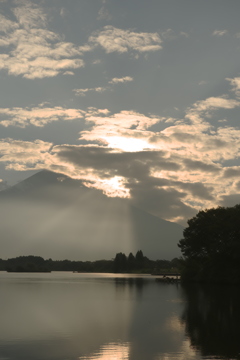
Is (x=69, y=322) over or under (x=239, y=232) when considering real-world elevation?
under

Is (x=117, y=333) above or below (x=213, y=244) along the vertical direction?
below

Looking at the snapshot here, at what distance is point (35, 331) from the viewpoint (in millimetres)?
25234

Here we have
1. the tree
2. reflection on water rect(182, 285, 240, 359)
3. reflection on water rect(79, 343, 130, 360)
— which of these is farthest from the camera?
the tree

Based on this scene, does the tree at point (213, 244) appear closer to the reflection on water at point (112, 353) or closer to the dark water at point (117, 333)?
the dark water at point (117, 333)

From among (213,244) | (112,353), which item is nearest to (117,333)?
(112,353)

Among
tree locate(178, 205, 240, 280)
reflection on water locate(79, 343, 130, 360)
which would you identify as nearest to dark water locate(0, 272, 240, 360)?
reflection on water locate(79, 343, 130, 360)

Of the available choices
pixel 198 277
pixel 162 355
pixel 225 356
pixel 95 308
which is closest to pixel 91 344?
pixel 162 355

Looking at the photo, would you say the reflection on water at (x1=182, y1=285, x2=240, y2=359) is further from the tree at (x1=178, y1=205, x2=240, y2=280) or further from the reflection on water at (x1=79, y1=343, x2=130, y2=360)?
the tree at (x1=178, y1=205, x2=240, y2=280)

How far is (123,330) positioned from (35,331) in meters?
5.15

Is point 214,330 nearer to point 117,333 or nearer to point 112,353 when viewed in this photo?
point 117,333

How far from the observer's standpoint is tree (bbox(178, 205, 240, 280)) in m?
86.0

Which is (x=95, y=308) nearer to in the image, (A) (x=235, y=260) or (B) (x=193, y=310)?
(B) (x=193, y=310)

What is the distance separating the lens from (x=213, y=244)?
88.3 meters

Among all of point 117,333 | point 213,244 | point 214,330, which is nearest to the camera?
→ point 117,333
